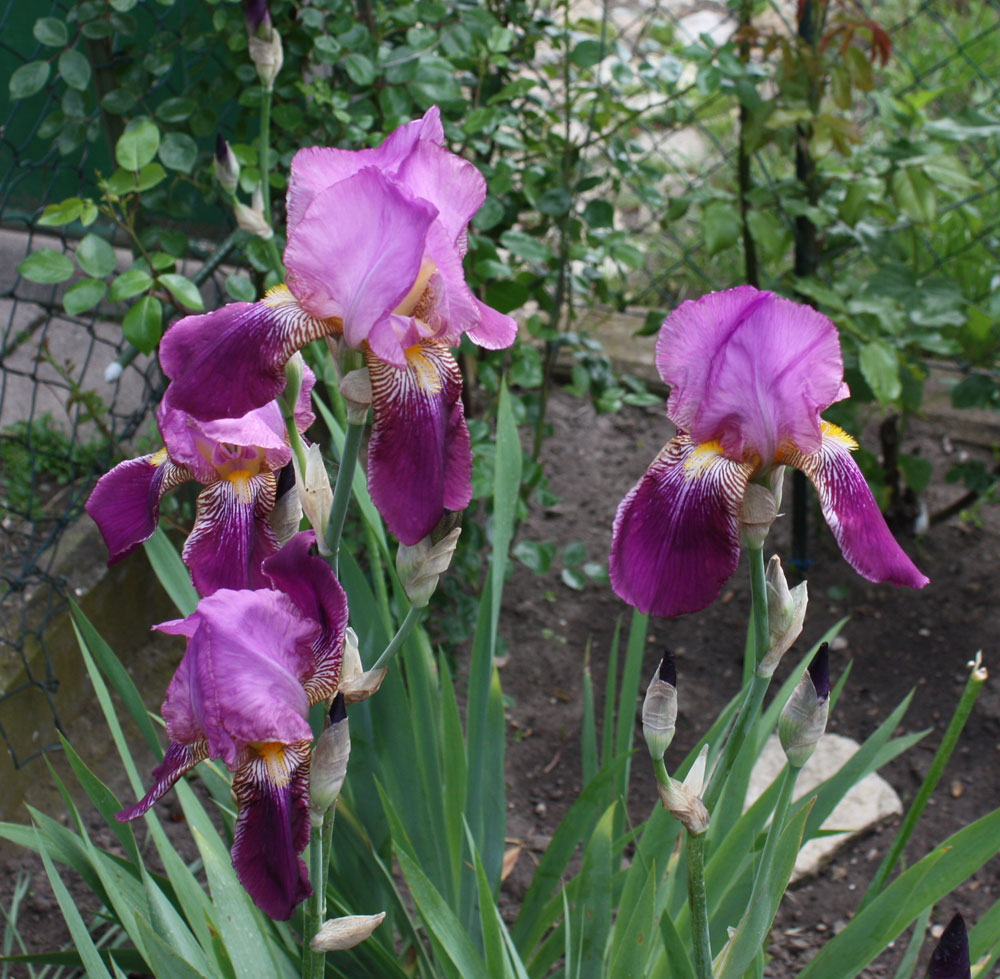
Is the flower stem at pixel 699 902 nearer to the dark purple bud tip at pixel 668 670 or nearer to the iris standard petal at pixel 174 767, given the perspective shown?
the dark purple bud tip at pixel 668 670

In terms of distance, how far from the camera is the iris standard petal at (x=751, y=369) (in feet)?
2.92

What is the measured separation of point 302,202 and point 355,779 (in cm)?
89

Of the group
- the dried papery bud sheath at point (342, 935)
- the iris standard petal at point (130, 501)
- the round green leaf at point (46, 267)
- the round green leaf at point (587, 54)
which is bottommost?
the dried papery bud sheath at point (342, 935)

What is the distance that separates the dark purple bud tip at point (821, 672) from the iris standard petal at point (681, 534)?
10cm

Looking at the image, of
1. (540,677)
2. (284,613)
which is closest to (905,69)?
(540,677)

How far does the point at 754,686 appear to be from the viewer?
958 millimetres

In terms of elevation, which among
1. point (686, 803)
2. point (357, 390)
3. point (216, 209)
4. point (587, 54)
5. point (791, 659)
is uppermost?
point (587, 54)

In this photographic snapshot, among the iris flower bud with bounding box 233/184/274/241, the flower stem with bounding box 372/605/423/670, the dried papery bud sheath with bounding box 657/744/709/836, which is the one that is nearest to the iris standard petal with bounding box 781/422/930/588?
the dried papery bud sheath with bounding box 657/744/709/836

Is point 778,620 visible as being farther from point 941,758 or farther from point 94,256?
point 94,256

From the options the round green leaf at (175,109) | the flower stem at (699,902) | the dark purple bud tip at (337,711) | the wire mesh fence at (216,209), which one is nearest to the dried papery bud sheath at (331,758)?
the dark purple bud tip at (337,711)

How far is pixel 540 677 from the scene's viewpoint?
265cm

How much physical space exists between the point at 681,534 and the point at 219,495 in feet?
1.48

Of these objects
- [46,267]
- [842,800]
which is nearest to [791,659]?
[842,800]

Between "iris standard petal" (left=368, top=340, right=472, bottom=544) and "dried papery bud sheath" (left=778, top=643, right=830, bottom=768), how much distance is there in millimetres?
347
